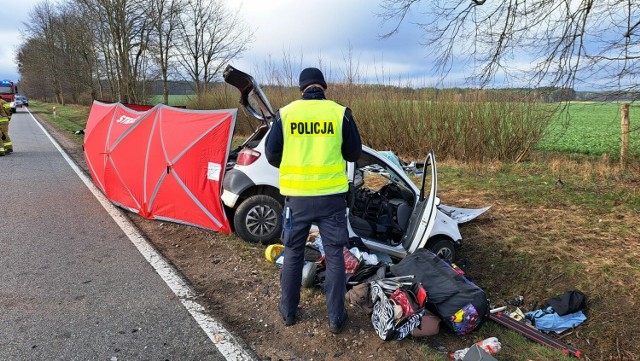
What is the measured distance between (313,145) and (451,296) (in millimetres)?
1717

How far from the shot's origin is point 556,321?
394cm

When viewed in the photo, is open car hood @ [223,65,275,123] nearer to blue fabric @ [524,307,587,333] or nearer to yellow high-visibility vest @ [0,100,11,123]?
blue fabric @ [524,307,587,333]

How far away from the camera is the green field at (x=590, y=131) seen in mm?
7047

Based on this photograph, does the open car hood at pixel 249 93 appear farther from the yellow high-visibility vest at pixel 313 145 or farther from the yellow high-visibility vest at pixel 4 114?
the yellow high-visibility vest at pixel 4 114

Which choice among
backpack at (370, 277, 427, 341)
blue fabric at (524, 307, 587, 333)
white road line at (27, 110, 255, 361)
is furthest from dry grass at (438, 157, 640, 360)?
white road line at (27, 110, 255, 361)

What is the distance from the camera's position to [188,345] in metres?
3.21

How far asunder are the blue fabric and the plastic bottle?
84cm

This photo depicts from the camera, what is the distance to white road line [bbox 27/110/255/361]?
3.17 meters

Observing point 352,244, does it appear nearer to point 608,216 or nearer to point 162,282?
point 162,282

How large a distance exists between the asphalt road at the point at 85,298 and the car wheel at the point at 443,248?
2.72 metres

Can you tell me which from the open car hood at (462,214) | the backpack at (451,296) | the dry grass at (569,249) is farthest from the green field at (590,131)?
the backpack at (451,296)

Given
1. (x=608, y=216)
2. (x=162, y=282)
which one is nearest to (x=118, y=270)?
(x=162, y=282)

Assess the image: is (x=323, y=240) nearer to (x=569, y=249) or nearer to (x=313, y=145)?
(x=313, y=145)

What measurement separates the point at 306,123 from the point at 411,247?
2203mm
